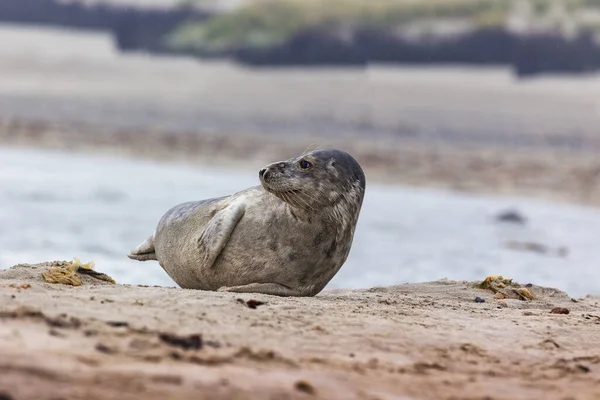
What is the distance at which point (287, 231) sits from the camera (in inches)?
222

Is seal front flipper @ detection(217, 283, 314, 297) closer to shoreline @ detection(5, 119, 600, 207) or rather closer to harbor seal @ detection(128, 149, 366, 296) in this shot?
harbor seal @ detection(128, 149, 366, 296)

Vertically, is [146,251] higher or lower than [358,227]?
higher

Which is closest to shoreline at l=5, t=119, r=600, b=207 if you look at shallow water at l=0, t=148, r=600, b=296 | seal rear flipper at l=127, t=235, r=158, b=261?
shallow water at l=0, t=148, r=600, b=296

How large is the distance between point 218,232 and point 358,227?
31.6 ft

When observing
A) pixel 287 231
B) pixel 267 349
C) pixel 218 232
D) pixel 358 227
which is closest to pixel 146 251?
pixel 218 232

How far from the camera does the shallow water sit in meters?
10.5

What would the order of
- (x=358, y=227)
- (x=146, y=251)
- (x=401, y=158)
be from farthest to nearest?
(x=401, y=158), (x=358, y=227), (x=146, y=251)

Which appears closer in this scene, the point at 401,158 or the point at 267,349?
the point at 267,349

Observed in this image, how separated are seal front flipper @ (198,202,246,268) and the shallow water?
274cm

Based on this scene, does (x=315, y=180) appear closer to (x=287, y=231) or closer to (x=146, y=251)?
(x=287, y=231)

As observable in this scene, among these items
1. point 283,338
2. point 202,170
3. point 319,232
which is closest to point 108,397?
point 283,338

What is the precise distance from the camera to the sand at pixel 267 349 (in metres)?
3.30

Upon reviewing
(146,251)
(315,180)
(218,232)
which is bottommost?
(146,251)

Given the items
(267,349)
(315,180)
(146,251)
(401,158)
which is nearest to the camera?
(267,349)
